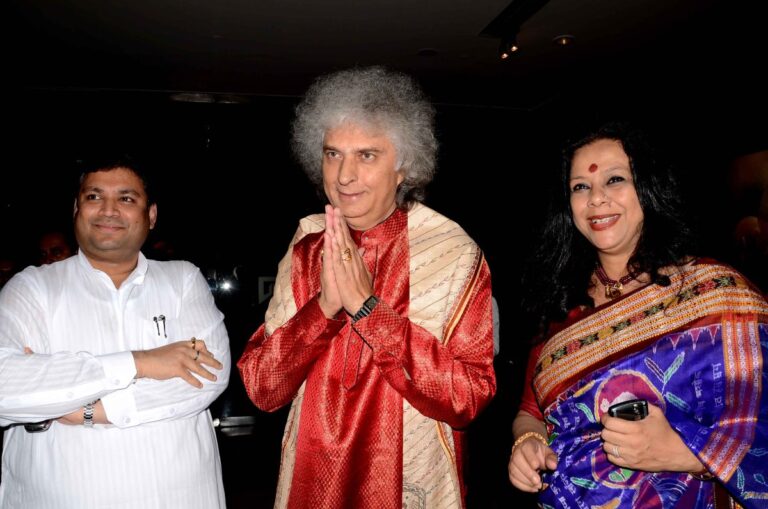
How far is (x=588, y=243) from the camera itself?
183 centimetres

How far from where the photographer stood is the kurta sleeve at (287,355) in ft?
5.09

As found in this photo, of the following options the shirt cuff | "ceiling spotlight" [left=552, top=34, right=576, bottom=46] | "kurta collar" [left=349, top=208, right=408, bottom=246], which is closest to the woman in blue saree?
"kurta collar" [left=349, top=208, right=408, bottom=246]

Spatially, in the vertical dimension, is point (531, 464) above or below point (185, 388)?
below

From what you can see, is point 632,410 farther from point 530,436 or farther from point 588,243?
point 588,243

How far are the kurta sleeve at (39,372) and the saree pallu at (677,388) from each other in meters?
1.41

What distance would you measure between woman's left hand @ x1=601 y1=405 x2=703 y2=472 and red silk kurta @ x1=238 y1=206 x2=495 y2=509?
1.13ft

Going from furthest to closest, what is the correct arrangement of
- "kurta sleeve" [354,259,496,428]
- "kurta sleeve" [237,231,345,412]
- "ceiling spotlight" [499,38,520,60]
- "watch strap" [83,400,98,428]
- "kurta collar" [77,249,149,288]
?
"ceiling spotlight" [499,38,520,60], "kurta collar" [77,249,149,288], "watch strap" [83,400,98,428], "kurta sleeve" [237,231,345,412], "kurta sleeve" [354,259,496,428]

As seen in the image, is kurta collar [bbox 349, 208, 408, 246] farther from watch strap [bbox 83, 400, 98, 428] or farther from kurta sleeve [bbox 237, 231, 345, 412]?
watch strap [bbox 83, 400, 98, 428]

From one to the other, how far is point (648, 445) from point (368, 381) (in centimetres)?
79

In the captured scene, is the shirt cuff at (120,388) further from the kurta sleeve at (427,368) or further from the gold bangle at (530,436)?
the gold bangle at (530,436)

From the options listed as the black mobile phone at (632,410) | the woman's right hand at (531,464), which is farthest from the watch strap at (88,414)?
the black mobile phone at (632,410)

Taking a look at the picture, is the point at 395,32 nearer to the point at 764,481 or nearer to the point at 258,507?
the point at 258,507

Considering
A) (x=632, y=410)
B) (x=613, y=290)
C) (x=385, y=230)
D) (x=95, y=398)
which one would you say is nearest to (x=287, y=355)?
(x=385, y=230)

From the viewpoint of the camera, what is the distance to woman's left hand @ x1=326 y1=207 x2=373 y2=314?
1493mm
